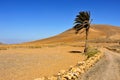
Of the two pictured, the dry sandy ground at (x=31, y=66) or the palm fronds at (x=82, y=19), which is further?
the palm fronds at (x=82, y=19)

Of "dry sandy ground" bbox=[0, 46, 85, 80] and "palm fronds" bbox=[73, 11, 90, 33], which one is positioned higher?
"palm fronds" bbox=[73, 11, 90, 33]

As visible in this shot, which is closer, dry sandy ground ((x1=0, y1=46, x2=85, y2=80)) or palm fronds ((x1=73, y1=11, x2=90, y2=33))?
dry sandy ground ((x1=0, y1=46, x2=85, y2=80))

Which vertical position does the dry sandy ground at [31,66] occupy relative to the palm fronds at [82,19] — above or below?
below

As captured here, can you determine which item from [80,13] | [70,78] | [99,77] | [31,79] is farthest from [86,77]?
[80,13]

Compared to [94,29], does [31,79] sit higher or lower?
lower

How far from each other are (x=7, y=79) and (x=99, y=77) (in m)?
7.10

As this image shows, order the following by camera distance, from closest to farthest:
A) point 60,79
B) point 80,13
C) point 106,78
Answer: point 60,79 → point 106,78 → point 80,13

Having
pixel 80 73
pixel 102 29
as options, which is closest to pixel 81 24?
pixel 80 73

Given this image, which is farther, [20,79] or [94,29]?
[94,29]

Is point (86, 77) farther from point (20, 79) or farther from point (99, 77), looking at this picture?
point (20, 79)

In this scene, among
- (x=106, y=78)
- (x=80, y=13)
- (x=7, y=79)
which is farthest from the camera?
(x=80, y=13)

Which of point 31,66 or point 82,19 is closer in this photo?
point 31,66

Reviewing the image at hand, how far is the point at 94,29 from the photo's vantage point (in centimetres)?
19788

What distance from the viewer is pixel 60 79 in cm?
1659
